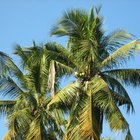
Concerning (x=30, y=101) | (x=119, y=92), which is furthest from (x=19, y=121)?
(x=119, y=92)

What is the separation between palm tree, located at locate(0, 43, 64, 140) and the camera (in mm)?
20344

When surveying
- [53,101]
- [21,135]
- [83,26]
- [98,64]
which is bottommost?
[21,135]

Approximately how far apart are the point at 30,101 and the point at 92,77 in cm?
292

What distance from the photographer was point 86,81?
20.4m

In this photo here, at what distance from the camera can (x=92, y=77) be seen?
20391 millimetres

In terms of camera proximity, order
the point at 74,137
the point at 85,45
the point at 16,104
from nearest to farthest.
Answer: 1. the point at 74,137
2. the point at 85,45
3. the point at 16,104

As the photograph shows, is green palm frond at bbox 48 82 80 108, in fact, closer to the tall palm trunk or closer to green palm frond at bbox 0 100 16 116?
the tall palm trunk

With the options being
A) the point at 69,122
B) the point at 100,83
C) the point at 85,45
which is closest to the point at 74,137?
the point at 69,122

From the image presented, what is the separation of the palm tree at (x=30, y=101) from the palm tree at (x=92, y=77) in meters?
0.75

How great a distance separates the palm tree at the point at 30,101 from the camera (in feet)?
66.7

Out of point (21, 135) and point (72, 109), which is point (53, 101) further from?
point (21, 135)

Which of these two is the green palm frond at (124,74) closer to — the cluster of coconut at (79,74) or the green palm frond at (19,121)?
the cluster of coconut at (79,74)

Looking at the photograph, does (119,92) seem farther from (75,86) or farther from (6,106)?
(6,106)

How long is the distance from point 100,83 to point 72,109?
1487 mm
